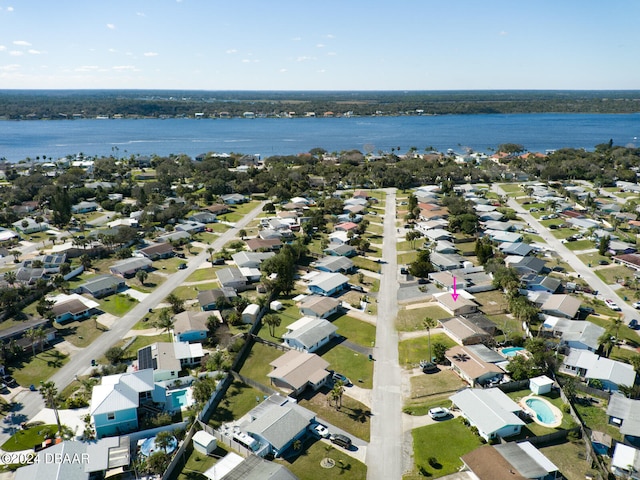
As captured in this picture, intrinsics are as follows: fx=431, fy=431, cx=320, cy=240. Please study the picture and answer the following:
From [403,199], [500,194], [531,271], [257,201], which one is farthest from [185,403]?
[500,194]

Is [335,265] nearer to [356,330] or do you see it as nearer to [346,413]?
[356,330]

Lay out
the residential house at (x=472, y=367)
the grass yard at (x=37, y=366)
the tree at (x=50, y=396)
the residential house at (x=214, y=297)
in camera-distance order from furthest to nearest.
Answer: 1. the residential house at (x=214, y=297)
2. the grass yard at (x=37, y=366)
3. the residential house at (x=472, y=367)
4. the tree at (x=50, y=396)

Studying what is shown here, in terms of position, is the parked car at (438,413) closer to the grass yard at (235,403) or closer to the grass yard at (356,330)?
the grass yard at (356,330)

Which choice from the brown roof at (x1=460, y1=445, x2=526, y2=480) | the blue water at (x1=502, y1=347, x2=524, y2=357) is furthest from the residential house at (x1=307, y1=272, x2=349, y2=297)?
the brown roof at (x1=460, y1=445, x2=526, y2=480)

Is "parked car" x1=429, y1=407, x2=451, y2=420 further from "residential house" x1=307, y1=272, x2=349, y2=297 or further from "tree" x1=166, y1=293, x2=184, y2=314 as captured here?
"tree" x1=166, y1=293, x2=184, y2=314

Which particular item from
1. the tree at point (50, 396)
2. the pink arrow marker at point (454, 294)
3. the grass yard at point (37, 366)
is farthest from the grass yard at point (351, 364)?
the grass yard at point (37, 366)

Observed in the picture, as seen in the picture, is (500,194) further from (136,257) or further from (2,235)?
(2,235)

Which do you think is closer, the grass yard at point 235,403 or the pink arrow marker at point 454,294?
the grass yard at point 235,403
